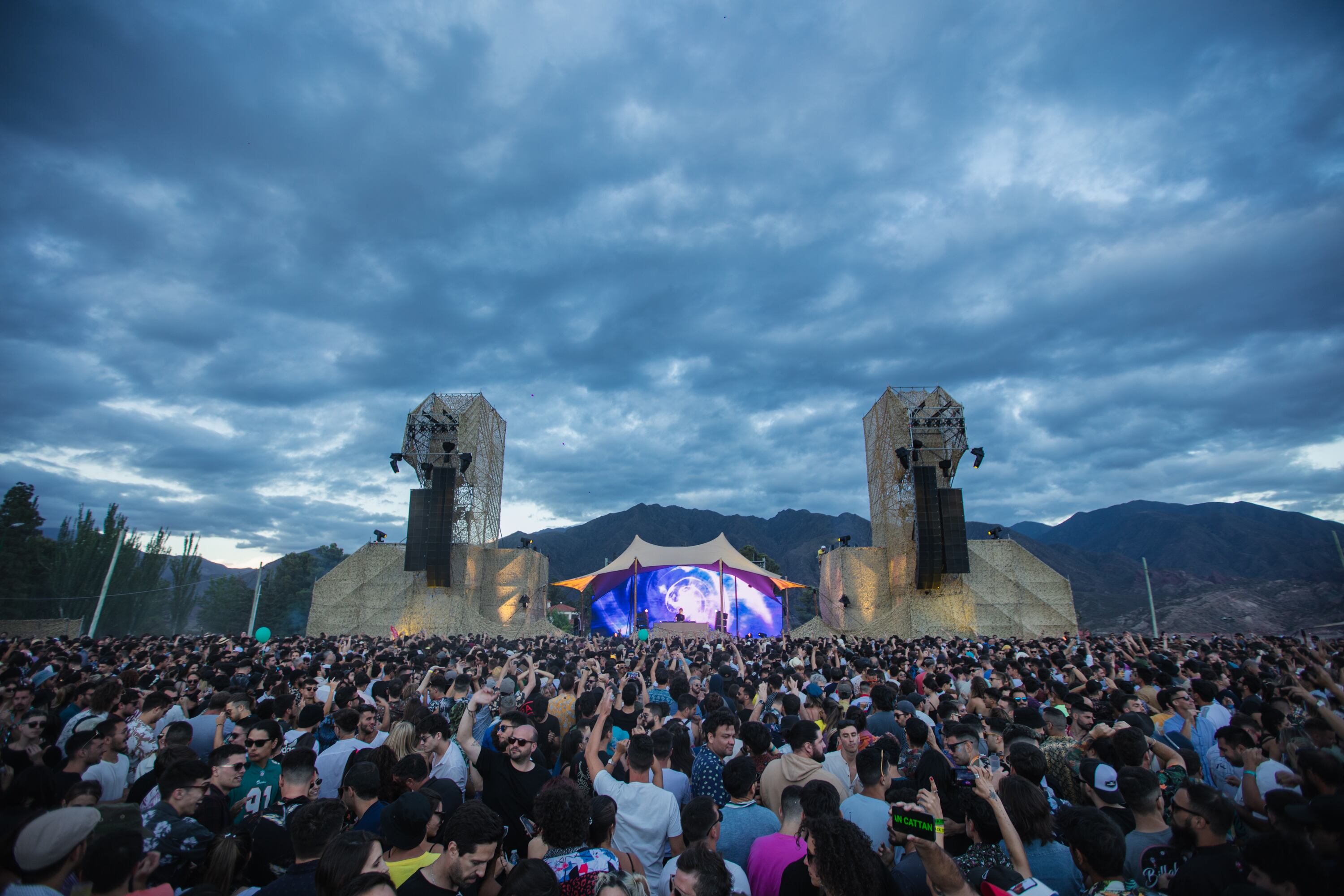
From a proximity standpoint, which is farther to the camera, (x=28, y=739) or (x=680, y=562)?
(x=680, y=562)

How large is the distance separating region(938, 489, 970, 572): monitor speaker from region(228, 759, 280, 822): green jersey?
2727cm

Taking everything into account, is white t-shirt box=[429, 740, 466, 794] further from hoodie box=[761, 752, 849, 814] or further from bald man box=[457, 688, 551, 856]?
hoodie box=[761, 752, 849, 814]

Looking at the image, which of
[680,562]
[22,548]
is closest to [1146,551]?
[680,562]

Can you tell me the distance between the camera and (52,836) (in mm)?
2504

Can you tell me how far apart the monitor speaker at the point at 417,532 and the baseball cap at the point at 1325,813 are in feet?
96.0

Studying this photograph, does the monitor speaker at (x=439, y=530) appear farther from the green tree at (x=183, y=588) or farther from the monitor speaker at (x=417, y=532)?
the green tree at (x=183, y=588)

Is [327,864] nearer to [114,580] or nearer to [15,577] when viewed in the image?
[15,577]

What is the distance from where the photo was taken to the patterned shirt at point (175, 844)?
10.1ft

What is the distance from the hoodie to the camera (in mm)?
3922

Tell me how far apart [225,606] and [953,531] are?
65.3m

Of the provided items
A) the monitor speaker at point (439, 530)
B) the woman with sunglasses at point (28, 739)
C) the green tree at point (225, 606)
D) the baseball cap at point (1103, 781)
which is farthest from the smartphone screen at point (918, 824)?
the green tree at point (225, 606)

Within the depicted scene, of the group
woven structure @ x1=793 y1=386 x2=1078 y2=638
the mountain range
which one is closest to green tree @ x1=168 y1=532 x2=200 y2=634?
the mountain range

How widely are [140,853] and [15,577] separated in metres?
51.2

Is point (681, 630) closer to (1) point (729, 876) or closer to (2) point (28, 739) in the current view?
(2) point (28, 739)
